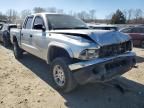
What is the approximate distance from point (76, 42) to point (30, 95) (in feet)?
5.46

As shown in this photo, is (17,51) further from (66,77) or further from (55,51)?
(66,77)

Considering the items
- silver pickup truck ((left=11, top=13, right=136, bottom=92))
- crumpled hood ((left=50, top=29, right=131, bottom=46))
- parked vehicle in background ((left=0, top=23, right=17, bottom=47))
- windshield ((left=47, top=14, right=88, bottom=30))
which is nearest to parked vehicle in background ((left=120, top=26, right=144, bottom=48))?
parked vehicle in background ((left=0, top=23, right=17, bottom=47))

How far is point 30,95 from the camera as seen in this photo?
5.11 m

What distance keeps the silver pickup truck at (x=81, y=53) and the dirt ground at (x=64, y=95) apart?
34 cm

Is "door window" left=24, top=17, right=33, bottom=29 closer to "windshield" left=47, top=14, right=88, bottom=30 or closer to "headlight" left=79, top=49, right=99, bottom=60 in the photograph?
"windshield" left=47, top=14, right=88, bottom=30

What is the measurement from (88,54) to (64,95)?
1232 mm

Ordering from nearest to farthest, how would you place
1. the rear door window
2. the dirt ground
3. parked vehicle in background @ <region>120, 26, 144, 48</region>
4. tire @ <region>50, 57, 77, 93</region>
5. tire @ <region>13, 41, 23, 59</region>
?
the dirt ground < tire @ <region>50, 57, 77, 93</region> < the rear door window < tire @ <region>13, 41, 23, 59</region> < parked vehicle in background @ <region>120, 26, 144, 48</region>

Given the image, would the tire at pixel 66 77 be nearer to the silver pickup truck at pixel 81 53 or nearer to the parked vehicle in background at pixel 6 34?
the silver pickup truck at pixel 81 53

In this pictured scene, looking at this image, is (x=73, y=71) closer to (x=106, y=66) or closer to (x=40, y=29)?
(x=106, y=66)

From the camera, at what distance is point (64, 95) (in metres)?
5.13

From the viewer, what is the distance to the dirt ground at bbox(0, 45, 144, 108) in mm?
4641

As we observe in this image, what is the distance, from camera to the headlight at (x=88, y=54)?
4530 millimetres

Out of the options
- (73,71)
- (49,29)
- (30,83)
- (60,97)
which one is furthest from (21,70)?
(73,71)

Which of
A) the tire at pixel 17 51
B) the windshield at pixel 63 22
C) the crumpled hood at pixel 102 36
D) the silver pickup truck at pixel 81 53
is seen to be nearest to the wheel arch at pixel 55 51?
the silver pickup truck at pixel 81 53
